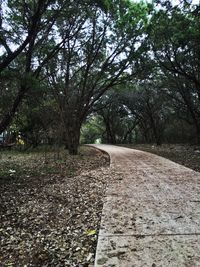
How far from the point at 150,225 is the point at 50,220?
152 cm

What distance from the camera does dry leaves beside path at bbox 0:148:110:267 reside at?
320 centimetres

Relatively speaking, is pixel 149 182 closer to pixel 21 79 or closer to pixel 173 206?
pixel 173 206

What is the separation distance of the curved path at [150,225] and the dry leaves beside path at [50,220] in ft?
0.71

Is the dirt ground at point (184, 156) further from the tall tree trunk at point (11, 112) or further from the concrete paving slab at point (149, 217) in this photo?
the tall tree trunk at point (11, 112)

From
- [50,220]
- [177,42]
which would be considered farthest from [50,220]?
[177,42]

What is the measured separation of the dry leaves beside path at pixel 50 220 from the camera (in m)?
3.20

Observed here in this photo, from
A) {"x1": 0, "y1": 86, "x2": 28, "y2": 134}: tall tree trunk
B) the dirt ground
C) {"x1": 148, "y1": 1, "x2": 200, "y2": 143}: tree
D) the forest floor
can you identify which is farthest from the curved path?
{"x1": 148, "y1": 1, "x2": 200, "y2": 143}: tree

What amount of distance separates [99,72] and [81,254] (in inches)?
512

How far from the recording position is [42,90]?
7363 millimetres

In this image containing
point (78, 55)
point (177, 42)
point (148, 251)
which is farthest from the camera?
point (78, 55)

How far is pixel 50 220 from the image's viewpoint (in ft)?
14.3

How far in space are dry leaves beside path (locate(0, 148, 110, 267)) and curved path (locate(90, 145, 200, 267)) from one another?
22cm

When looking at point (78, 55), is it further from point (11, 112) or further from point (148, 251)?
point (148, 251)

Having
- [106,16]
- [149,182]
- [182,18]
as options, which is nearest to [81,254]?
[149,182]
